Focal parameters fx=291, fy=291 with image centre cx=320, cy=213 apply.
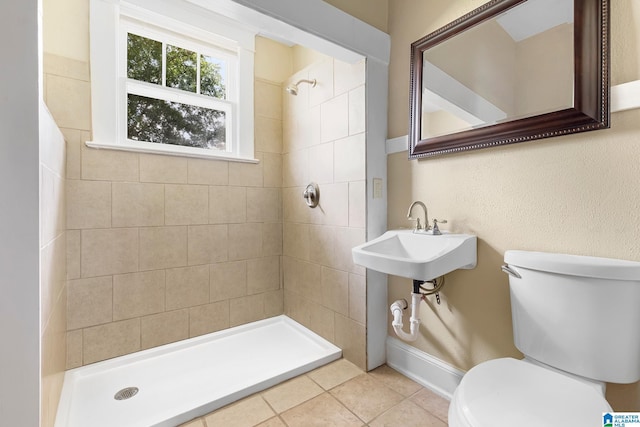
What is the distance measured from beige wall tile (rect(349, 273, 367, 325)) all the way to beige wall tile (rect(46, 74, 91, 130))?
190 centimetres

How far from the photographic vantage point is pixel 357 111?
1.83 metres

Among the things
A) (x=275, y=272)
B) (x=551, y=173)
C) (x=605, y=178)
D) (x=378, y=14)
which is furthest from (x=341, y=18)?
(x=275, y=272)

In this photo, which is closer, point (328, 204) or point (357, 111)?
point (357, 111)

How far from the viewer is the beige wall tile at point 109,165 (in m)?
1.77

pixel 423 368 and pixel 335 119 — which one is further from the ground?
pixel 335 119

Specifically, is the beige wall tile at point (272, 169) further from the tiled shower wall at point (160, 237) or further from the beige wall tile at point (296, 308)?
the beige wall tile at point (296, 308)

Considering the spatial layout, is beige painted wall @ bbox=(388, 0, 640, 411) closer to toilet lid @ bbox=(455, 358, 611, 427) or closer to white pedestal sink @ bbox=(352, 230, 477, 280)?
white pedestal sink @ bbox=(352, 230, 477, 280)

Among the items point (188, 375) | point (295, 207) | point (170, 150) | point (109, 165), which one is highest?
point (170, 150)

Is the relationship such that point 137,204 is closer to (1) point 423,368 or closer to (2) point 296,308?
(2) point 296,308

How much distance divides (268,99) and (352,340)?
2014 millimetres

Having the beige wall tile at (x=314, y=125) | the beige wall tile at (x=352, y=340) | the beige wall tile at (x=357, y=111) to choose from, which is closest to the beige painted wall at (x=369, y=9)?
the beige wall tile at (x=357, y=111)

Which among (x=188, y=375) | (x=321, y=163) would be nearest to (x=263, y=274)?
(x=188, y=375)

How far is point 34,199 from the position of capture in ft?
2.68

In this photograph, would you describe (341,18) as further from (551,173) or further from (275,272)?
(275,272)
